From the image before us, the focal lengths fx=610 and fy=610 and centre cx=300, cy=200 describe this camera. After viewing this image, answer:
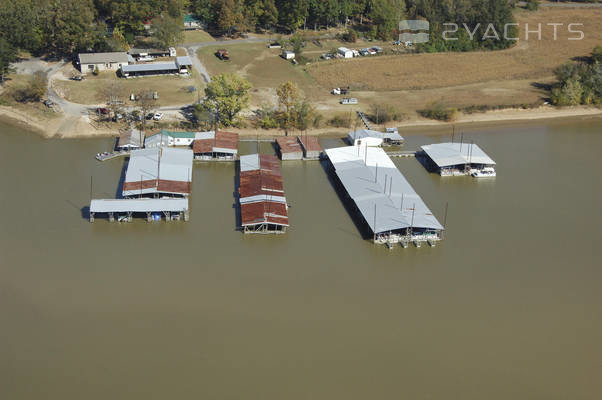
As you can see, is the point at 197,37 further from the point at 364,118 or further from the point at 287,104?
the point at 364,118

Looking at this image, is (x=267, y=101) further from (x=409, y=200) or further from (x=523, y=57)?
(x=523, y=57)

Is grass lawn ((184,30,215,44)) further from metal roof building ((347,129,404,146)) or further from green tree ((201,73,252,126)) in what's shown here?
metal roof building ((347,129,404,146))

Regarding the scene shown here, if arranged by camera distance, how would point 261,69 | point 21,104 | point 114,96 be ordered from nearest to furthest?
point 21,104
point 114,96
point 261,69

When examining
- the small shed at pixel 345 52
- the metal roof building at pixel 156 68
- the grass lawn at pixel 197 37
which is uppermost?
the grass lawn at pixel 197 37

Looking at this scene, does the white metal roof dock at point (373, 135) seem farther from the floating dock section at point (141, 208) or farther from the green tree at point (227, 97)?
the floating dock section at point (141, 208)

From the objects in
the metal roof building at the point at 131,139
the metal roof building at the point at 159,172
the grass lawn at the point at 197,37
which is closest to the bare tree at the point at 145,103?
the metal roof building at the point at 131,139

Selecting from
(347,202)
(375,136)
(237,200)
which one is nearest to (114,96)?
(237,200)

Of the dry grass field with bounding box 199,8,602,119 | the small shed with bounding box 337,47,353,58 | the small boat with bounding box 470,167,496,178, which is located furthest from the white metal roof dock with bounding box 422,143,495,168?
the small shed with bounding box 337,47,353,58

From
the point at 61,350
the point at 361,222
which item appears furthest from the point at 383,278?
the point at 61,350
